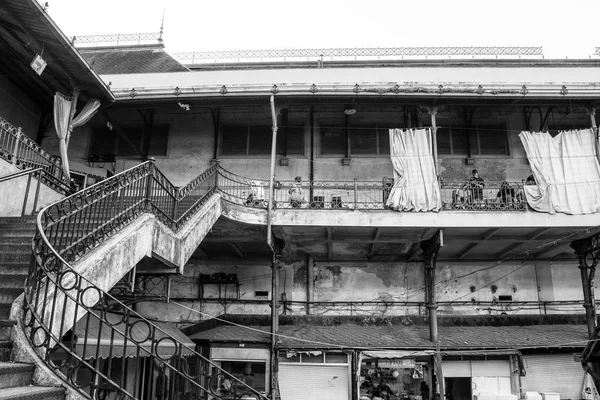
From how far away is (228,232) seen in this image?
14.0m

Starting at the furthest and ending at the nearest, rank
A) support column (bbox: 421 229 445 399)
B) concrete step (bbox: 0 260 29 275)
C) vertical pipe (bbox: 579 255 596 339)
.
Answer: vertical pipe (bbox: 579 255 596 339)
support column (bbox: 421 229 445 399)
concrete step (bbox: 0 260 29 275)

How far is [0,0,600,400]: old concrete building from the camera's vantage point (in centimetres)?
1280

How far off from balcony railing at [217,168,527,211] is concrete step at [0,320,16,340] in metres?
7.53

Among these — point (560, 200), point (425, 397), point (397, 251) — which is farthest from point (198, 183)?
point (425, 397)

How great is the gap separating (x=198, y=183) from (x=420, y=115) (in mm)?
8116

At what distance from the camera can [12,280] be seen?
5809mm

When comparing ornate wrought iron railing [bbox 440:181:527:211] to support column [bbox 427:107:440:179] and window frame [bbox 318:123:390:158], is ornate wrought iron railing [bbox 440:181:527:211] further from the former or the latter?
window frame [bbox 318:123:390:158]

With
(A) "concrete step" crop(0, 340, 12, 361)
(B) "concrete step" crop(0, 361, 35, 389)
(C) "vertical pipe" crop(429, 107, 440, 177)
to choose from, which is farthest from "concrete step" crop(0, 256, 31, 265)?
(C) "vertical pipe" crop(429, 107, 440, 177)

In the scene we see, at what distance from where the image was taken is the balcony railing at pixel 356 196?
13.0m

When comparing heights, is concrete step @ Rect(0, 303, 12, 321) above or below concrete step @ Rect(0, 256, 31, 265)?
below

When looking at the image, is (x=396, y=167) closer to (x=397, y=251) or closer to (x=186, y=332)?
(x=397, y=251)

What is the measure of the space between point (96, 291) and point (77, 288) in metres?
1.50

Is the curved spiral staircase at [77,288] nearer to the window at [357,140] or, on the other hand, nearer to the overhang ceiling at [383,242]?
the overhang ceiling at [383,242]

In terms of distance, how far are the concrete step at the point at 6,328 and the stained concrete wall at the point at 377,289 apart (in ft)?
37.8
